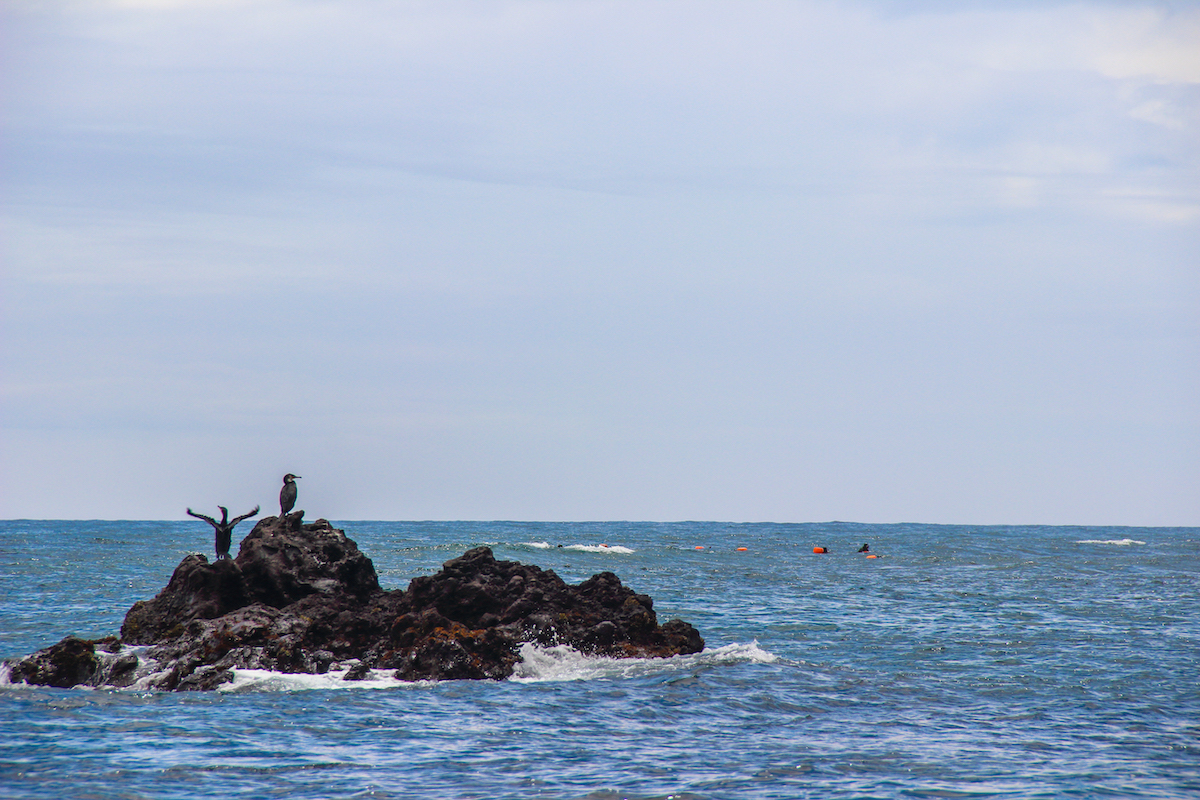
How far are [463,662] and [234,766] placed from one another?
286 inches

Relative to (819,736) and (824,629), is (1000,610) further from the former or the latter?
(819,736)

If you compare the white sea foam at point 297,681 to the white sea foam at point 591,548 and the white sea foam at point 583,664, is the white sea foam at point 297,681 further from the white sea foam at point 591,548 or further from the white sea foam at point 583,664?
the white sea foam at point 591,548

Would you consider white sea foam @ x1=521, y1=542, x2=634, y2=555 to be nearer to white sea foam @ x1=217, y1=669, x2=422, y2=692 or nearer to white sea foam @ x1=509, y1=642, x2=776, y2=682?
white sea foam @ x1=509, y1=642, x2=776, y2=682

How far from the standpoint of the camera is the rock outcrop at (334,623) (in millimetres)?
20266

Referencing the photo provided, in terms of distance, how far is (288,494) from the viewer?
26.2 m

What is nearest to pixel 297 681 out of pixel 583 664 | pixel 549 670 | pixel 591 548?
pixel 549 670

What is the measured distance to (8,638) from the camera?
2595cm

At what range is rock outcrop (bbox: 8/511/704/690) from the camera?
2027 centimetres

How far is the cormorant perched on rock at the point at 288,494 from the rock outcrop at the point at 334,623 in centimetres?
55

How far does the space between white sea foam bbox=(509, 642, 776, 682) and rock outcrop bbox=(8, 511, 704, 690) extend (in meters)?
0.24

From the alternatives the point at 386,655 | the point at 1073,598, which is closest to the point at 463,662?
the point at 386,655

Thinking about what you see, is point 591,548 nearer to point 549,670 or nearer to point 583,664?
point 583,664

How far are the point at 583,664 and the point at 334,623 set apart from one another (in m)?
5.43

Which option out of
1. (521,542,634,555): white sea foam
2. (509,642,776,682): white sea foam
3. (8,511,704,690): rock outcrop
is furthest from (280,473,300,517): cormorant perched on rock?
(521,542,634,555): white sea foam
